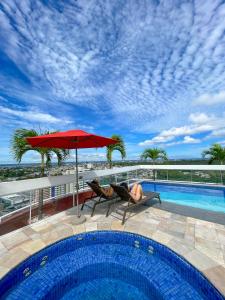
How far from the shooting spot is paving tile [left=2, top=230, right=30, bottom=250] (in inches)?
129

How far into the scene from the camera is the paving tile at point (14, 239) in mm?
3278

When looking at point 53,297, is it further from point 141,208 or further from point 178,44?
point 178,44

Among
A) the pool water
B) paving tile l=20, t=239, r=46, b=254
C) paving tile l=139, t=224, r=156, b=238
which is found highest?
paving tile l=20, t=239, r=46, b=254

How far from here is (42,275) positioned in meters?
2.60

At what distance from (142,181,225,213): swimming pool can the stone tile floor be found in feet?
10.1

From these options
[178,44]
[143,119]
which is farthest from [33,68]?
[143,119]

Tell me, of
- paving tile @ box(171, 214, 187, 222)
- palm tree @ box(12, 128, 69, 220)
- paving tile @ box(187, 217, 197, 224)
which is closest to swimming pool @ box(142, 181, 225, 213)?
paving tile @ box(171, 214, 187, 222)

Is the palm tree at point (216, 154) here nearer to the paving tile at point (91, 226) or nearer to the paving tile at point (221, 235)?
the paving tile at point (221, 235)

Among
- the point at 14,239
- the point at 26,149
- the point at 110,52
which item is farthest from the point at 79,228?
the point at 110,52

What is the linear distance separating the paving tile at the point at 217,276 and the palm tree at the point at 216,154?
9971 millimetres

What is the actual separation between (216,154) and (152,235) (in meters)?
9.65

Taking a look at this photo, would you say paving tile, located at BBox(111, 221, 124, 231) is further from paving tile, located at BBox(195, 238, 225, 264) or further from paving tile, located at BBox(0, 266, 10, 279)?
paving tile, located at BBox(0, 266, 10, 279)

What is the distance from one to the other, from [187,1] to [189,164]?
297 inches

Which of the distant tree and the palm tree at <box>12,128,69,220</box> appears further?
the distant tree
